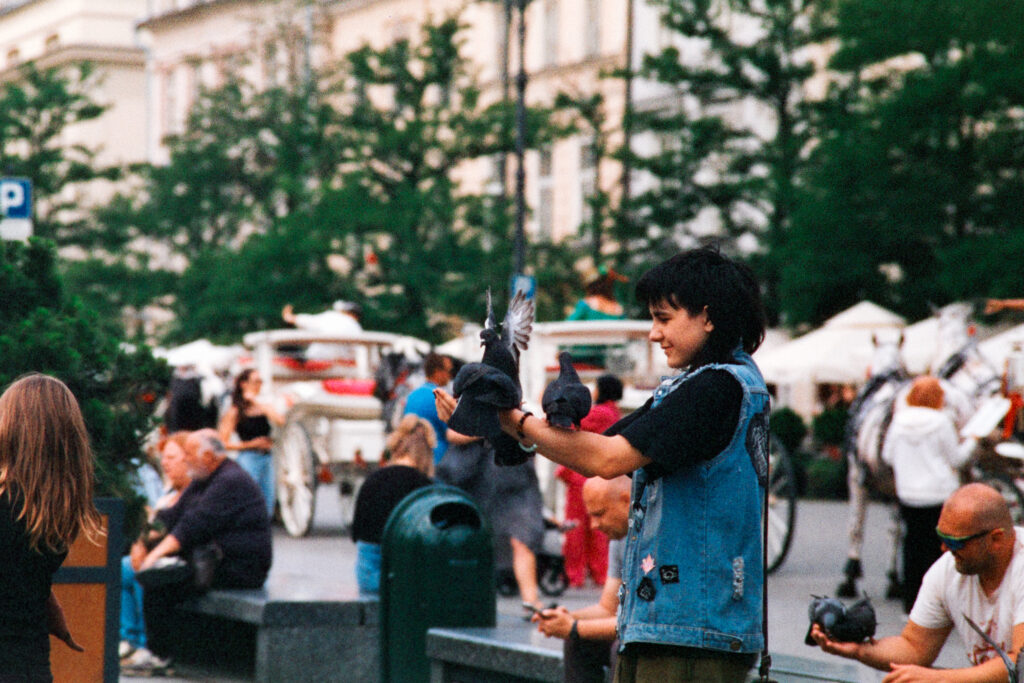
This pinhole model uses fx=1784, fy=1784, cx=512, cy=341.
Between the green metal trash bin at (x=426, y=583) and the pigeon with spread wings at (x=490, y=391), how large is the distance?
12.6 feet

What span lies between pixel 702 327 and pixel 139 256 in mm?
34862

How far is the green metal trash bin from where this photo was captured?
7688 millimetres

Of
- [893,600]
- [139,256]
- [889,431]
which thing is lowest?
[893,600]

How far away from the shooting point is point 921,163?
25.2 metres

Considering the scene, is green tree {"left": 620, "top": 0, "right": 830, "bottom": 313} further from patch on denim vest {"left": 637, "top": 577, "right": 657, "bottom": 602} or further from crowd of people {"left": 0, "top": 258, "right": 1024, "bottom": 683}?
patch on denim vest {"left": 637, "top": 577, "right": 657, "bottom": 602}

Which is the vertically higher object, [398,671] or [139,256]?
[139,256]

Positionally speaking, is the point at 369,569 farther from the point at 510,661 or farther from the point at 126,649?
the point at 510,661

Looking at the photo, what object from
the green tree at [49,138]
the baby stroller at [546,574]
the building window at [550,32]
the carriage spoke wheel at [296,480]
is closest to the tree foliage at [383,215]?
the green tree at [49,138]

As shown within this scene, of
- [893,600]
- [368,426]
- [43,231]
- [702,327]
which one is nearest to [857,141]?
[368,426]

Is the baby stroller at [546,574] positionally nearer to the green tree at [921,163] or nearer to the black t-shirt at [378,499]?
the black t-shirt at [378,499]

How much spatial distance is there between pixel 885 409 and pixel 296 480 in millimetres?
7187

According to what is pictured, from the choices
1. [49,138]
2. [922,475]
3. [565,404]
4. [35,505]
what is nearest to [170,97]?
[49,138]

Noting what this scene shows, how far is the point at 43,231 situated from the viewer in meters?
35.4

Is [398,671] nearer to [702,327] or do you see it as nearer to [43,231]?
[702,327]
